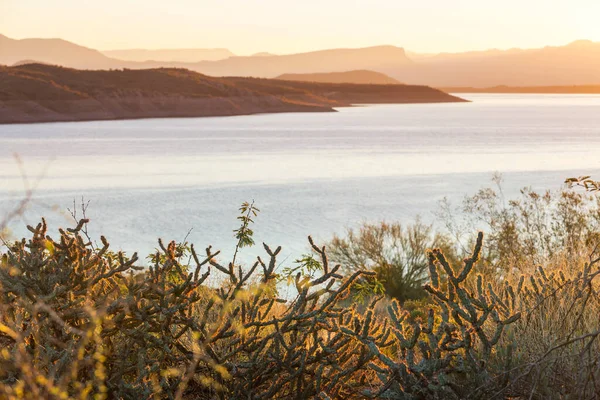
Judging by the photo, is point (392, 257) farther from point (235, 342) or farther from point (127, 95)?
point (127, 95)

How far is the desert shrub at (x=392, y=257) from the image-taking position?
61.2 feet

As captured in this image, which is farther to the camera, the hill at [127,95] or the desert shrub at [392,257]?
the hill at [127,95]

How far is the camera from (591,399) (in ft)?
14.1

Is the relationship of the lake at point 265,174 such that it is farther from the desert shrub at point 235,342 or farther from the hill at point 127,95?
the hill at point 127,95

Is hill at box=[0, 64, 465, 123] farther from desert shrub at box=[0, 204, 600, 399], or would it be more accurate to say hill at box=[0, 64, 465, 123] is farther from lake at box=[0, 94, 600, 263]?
desert shrub at box=[0, 204, 600, 399]

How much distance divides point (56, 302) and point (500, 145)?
84.5 meters

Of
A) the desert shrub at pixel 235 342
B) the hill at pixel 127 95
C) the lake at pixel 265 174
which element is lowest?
the lake at pixel 265 174

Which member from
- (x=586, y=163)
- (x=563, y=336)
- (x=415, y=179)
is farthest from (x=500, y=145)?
(x=563, y=336)

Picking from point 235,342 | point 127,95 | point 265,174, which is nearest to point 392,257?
point 235,342

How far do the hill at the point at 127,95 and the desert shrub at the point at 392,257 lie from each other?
10865 centimetres

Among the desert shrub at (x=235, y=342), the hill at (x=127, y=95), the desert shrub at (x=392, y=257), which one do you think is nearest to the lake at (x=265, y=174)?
the desert shrub at (x=392, y=257)

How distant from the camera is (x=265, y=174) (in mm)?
56375

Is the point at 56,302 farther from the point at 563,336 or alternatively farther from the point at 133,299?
the point at 563,336

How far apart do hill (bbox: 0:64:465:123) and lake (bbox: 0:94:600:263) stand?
17.1m
